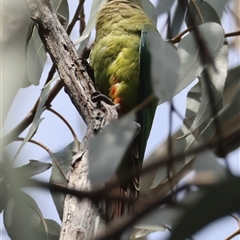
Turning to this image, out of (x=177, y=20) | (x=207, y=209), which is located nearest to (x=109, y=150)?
(x=207, y=209)

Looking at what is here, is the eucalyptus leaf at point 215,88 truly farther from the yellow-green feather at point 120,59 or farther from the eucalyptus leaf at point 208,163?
the eucalyptus leaf at point 208,163

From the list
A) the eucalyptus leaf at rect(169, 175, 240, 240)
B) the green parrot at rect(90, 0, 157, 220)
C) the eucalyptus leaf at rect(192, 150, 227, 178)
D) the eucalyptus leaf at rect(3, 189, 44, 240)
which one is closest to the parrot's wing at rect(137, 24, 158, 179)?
the green parrot at rect(90, 0, 157, 220)

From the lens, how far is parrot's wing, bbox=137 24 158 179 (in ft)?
4.88

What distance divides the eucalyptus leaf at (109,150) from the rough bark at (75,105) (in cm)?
36

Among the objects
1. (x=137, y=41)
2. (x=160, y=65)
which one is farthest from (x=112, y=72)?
(x=160, y=65)

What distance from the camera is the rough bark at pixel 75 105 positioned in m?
0.97

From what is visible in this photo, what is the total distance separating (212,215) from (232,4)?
113 centimetres

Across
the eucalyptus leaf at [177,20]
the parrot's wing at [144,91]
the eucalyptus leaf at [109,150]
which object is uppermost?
the eucalyptus leaf at [109,150]

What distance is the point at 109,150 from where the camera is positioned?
2.06 feet

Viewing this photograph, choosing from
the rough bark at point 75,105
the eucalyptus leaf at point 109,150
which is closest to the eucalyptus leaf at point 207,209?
the eucalyptus leaf at point 109,150

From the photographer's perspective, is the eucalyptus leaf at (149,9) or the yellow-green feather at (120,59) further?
the eucalyptus leaf at (149,9)

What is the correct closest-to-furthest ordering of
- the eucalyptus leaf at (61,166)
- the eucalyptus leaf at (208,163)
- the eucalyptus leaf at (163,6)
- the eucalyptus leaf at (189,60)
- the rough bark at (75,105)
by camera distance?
the eucalyptus leaf at (208,163)
the rough bark at (75,105)
the eucalyptus leaf at (189,60)
the eucalyptus leaf at (163,6)
the eucalyptus leaf at (61,166)

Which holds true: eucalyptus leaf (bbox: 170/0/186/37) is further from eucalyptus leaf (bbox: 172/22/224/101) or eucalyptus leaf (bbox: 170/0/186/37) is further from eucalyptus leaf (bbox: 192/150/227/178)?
eucalyptus leaf (bbox: 192/150/227/178)

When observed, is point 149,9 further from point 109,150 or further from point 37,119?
point 109,150
